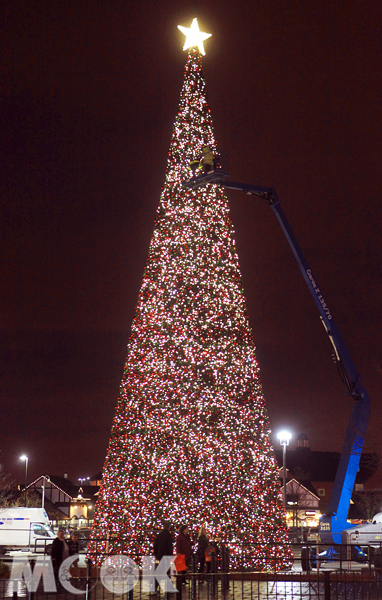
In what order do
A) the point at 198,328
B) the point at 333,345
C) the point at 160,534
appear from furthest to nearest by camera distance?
the point at 333,345 → the point at 198,328 → the point at 160,534

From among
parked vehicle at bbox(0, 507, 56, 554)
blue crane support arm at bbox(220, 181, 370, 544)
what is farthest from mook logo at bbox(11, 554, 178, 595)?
parked vehicle at bbox(0, 507, 56, 554)

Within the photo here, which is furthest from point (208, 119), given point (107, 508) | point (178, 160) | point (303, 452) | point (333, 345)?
point (303, 452)

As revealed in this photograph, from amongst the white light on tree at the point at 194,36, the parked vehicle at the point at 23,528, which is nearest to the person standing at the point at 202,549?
the white light on tree at the point at 194,36

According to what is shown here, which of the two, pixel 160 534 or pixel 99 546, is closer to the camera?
pixel 160 534

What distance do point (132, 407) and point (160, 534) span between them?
12.5ft

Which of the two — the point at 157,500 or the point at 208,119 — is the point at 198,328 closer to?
the point at 157,500

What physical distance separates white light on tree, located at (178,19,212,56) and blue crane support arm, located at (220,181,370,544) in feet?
14.7

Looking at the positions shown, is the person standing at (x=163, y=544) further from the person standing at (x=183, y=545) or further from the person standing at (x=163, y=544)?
the person standing at (x=183, y=545)

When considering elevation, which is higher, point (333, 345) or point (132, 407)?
point (333, 345)

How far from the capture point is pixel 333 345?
78.1 ft

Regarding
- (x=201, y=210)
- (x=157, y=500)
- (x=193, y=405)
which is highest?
(x=201, y=210)

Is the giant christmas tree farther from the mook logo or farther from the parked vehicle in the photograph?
the parked vehicle

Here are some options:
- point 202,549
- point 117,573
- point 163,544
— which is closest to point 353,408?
point 202,549

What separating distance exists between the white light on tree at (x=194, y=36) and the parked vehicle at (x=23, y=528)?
2212 cm
